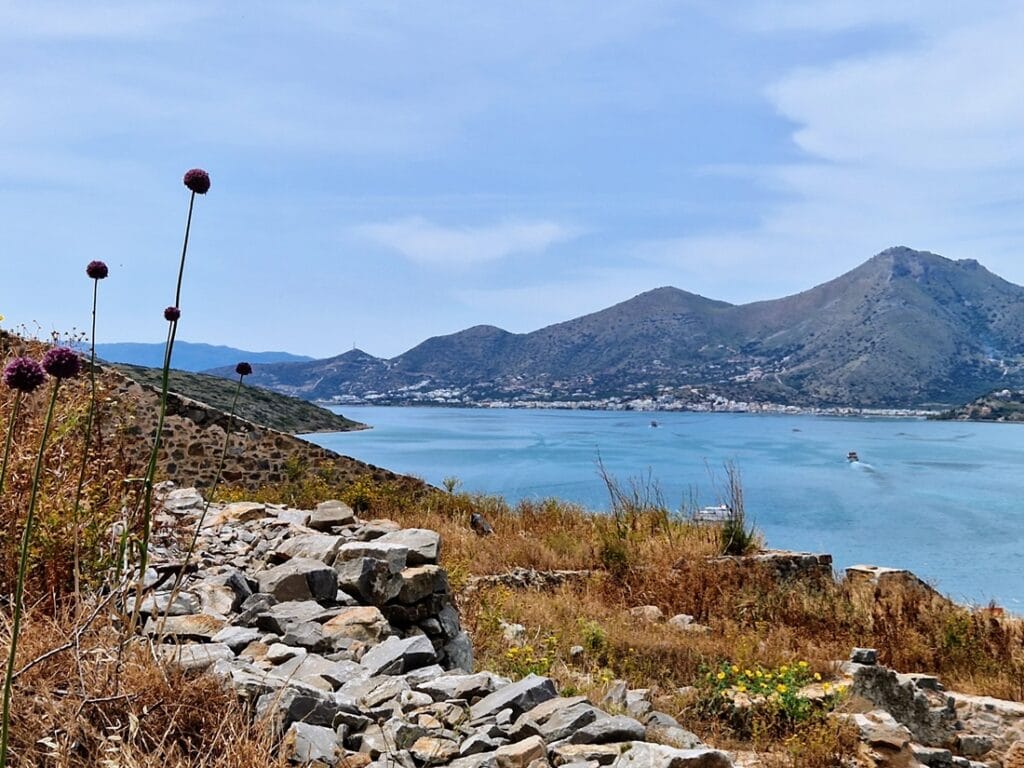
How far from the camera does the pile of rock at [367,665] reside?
2.69 meters

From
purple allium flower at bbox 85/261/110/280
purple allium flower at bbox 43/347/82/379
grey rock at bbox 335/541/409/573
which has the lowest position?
grey rock at bbox 335/541/409/573

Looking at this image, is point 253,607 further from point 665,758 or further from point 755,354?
point 755,354

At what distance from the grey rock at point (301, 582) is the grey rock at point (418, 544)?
23.3 inches

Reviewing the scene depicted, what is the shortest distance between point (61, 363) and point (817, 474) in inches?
2265

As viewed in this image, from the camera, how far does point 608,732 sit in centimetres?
289

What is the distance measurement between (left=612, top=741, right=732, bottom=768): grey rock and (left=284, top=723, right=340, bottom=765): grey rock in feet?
3.47

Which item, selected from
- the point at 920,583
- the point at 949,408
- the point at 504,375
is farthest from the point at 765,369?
the point at 920,583

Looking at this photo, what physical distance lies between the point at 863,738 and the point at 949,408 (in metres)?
135

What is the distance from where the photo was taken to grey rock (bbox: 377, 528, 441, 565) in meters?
5.05

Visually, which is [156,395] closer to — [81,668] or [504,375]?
[81,668]

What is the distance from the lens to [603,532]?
10039mm

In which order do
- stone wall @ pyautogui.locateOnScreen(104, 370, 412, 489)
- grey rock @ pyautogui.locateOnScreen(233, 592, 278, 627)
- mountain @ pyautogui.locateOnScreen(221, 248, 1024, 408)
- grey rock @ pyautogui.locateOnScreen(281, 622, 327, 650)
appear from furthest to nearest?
1. mountain @ pyautogui.locateOnScreen(221, 248, 1024, 408)
2. stone wall @ pyautogui.locateOnScreen(104, 370, 412, 489)
3. grey rock @ pyautogui.locateOnScreen(233, 592, 278, 627)
4. grey rock @ pyautogui.locateOnScreen(281, 622, 327, 650)

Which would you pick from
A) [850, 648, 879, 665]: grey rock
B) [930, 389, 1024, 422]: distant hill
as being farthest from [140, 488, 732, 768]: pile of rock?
[930, 389, 1024, 422]: distant hill

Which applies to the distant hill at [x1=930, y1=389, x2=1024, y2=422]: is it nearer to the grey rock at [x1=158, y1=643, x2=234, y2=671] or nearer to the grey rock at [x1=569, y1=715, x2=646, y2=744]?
the grey rock at [x1=569, y1=715, x2=646, y2=744]
